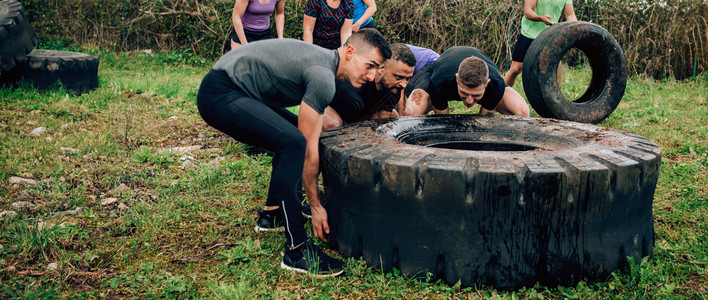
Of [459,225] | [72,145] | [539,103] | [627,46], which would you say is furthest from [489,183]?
[627,46]

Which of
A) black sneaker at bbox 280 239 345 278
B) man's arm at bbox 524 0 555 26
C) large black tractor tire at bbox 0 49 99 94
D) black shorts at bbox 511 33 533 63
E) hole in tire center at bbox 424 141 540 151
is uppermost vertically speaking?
man's arm at bbox 524 0 555 26

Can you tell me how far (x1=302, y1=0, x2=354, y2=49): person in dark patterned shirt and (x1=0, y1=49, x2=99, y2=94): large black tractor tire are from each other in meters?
3.17

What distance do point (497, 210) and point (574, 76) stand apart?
726cm

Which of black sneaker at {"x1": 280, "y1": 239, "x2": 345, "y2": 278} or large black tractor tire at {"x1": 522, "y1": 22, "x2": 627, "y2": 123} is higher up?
large black tractor tire at {"x1": 522, "y1": 22, "x2": 627, "y2": 123}

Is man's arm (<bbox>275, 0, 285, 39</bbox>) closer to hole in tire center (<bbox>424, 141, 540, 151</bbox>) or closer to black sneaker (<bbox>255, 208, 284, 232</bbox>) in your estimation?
hole in tire center (<bbox>424, 141, 540, 151</bbox>)

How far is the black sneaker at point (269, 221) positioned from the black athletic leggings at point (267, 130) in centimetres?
49

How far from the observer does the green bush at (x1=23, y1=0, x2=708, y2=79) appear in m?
8.62

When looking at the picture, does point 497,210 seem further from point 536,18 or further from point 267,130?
point 536,18

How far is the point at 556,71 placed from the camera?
16.3 feet

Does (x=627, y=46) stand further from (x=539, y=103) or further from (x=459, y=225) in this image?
(x=459, y=225)

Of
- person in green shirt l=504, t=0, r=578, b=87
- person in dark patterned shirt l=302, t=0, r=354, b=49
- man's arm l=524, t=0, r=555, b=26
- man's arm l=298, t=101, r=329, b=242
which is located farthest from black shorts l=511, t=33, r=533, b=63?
man's arm l=298, t=101, r=329, b=242

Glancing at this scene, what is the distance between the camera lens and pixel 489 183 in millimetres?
2158

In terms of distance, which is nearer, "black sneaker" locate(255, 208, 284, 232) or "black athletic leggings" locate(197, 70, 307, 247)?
"black athletic leggings" locate(197, 70, 307, 247)

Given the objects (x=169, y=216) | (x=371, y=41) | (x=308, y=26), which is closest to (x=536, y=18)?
(x=308, y=26)
